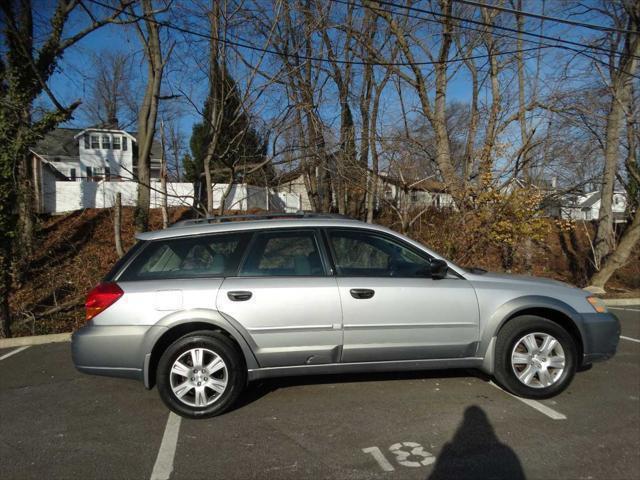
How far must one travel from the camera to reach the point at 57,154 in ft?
135

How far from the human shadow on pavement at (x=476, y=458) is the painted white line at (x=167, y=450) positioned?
5.87 feet

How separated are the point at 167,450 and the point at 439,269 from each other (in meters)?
2.67

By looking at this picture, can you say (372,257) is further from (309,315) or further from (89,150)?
(89,150)

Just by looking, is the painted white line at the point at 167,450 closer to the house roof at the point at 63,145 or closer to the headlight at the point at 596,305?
the headlight at the point at 596,305

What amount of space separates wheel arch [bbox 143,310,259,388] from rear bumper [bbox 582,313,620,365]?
3.02 meters

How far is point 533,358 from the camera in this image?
4316 mm

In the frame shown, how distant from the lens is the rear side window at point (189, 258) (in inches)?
163

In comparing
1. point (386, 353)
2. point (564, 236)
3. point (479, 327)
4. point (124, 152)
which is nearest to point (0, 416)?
point (386, 353)

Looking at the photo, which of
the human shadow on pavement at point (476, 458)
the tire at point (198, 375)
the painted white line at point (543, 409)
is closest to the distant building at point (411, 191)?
the painted white line at point (543, 409)

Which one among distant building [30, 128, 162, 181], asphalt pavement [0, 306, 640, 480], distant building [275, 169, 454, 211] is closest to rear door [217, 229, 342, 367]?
asphalt pavement [0, 306, 640, 480]

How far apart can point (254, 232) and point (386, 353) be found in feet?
5.26

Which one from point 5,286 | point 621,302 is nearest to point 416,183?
point 621,302

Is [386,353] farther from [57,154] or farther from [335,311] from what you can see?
[57,154]

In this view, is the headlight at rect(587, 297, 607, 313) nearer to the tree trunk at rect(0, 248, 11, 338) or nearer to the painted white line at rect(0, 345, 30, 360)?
the painted white line at rect(0, 345, 30, 360)
